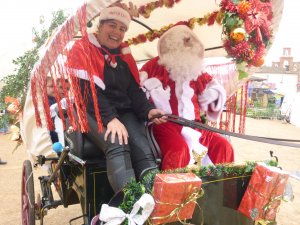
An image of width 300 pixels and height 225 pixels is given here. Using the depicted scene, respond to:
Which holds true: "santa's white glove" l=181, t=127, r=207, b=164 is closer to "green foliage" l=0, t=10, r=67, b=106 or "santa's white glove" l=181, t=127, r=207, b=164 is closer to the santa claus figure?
the santa claus figure

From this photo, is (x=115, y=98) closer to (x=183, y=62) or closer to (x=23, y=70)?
(x=183, y=62)

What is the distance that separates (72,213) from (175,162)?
213 cm

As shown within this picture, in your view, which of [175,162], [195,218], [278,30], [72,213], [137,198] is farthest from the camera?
[72,213]

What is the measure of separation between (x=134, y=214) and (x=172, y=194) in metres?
0.21

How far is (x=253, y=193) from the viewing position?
1.80 m

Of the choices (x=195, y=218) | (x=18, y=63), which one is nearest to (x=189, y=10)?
(x=18, y=63)

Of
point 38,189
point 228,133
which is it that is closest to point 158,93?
point 228,133

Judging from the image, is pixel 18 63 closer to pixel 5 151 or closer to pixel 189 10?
pixel 189 10

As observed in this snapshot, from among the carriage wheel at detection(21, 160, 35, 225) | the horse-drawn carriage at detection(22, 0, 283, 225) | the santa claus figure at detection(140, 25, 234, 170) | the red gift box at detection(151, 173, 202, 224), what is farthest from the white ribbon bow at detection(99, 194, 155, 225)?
the carriage wheel at detection(21, 160, 35, 225)

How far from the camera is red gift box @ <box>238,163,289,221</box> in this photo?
1710 millimetres

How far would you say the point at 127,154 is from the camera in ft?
6.44

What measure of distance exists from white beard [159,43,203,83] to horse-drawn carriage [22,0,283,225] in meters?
0.33

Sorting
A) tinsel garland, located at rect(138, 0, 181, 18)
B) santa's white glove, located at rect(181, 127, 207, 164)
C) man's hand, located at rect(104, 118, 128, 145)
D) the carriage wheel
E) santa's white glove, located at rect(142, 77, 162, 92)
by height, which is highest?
tinsel garland, located at rect(138, 0, 181, 18)

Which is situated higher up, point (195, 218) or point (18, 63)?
point (18, 63)
